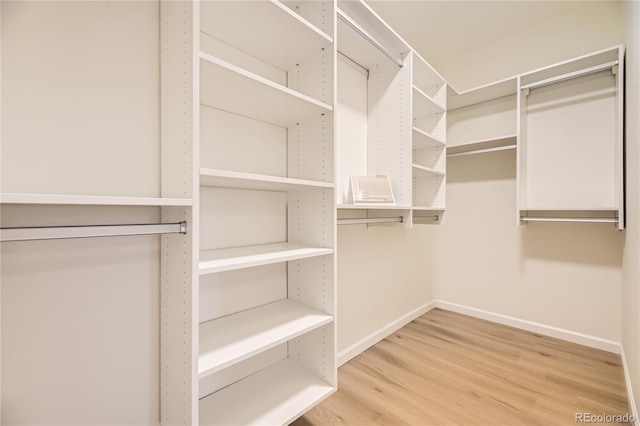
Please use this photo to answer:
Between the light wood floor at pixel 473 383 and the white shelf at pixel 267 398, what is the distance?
34 cm

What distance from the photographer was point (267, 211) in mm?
1491

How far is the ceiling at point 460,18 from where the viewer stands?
2.27 m

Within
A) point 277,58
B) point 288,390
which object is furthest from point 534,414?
point 277,58

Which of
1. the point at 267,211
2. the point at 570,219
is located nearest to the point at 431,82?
the point at 570,219

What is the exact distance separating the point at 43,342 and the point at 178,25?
1.16 m

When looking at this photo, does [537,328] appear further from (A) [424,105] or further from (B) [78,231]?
(B) [78,231]

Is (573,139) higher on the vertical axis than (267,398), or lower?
higher

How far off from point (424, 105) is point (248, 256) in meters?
2.08

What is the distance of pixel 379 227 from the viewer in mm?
2395

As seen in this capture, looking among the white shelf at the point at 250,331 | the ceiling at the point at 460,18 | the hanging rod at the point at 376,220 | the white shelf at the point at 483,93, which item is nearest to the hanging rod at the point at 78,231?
the white shelf at the point at 250,331

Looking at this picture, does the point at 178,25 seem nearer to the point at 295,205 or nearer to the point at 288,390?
the point at 295,205

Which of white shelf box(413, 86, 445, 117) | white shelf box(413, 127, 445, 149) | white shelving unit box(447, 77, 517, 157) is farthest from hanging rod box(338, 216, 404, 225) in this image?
white shelving unit box(447, 77, 517, 157)

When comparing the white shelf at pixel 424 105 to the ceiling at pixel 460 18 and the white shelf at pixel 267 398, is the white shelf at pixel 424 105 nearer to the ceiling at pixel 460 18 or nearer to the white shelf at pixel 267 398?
the ceiling at pixel 460 18

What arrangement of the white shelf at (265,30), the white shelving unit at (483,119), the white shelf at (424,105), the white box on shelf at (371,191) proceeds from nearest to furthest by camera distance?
the white shelf at (265,30) < the white box on shelf at (371,191) < the white shelf at (424,105) < the white shelving unit at (483,119)
